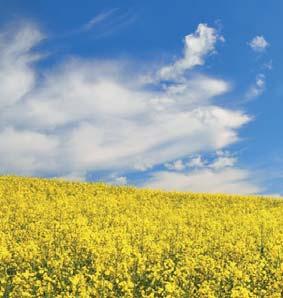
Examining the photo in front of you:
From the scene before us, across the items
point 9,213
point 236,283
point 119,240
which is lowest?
point 236,283

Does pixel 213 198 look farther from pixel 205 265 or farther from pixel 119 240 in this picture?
pixel 205 265

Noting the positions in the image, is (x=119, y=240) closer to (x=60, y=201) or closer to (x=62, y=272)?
(x=62, y=272)

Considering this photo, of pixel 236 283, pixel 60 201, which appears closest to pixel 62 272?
pixel 236 283

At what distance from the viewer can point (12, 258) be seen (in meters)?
16.6

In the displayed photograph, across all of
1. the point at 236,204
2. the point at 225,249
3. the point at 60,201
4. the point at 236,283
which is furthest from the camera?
the point at 236,204

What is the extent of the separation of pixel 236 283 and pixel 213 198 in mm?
23366

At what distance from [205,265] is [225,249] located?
3196 mm

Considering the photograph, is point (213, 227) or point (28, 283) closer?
point (28, 283)

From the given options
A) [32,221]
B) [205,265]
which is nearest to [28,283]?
[205,265]

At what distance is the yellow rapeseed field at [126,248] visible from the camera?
13.1 meters

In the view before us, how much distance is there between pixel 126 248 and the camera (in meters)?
16.0

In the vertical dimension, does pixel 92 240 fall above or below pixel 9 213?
below

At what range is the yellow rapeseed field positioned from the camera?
13102 millimetres

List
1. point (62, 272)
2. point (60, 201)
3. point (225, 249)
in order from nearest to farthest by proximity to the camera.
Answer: point (62, 272) < point (225, 249) < point (60, 201)
